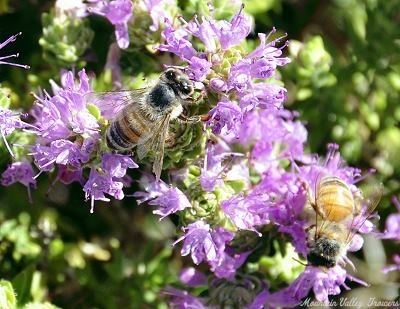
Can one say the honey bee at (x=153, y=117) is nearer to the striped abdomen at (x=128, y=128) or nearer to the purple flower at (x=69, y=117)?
the striped abdomen at (x=128, y=128)

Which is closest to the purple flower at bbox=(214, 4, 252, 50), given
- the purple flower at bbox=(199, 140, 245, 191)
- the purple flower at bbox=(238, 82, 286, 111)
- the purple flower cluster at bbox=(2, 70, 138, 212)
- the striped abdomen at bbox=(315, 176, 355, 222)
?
the purple flower at bbox=(238, 82, 286, 111)

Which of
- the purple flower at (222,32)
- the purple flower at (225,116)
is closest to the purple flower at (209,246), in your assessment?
the purple flower at (225,116)

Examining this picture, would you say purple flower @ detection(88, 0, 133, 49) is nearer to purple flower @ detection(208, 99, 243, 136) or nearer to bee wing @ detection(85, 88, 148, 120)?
bee wing @ detection(85, 88, 148, 120)

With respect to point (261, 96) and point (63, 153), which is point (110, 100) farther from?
point (261, 96)

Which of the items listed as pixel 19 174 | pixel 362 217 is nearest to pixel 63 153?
pixel 19 174

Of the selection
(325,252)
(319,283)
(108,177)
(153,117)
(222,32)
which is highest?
(222,32)

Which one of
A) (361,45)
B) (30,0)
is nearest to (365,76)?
(361,45)
